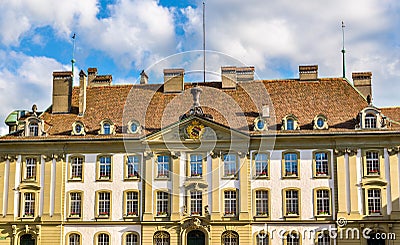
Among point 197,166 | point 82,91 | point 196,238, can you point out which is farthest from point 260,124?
point 82,91

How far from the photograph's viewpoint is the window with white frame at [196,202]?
153 feet

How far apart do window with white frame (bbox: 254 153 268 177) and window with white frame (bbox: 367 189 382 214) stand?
708cm

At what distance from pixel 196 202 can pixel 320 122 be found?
1015 cm

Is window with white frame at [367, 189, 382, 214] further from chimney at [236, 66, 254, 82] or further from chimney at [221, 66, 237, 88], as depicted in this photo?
chimney at [221, 66, 237, 88]

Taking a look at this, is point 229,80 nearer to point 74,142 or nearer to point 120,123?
point 120,123

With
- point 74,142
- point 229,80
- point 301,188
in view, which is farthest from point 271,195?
point 74,142

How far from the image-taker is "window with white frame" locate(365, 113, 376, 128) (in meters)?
46.1

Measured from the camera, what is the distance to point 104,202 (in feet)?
156

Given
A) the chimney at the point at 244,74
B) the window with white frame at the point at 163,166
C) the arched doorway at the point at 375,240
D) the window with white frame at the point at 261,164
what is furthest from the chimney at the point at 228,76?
the arched doorway at the point at 375,240

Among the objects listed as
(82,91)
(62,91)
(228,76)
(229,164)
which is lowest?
(229,164)

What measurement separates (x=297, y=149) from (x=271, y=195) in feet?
11.9

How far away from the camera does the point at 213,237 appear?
4597 cm

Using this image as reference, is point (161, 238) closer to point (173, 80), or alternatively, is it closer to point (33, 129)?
point (33, 129)

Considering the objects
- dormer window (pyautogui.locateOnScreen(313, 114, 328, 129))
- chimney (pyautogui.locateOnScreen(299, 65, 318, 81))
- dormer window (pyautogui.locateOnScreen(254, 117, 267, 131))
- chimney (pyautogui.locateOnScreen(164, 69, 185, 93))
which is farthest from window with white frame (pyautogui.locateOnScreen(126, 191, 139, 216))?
chimney (pyautogui.locateOnScreen(299, 65, 318, 81))
